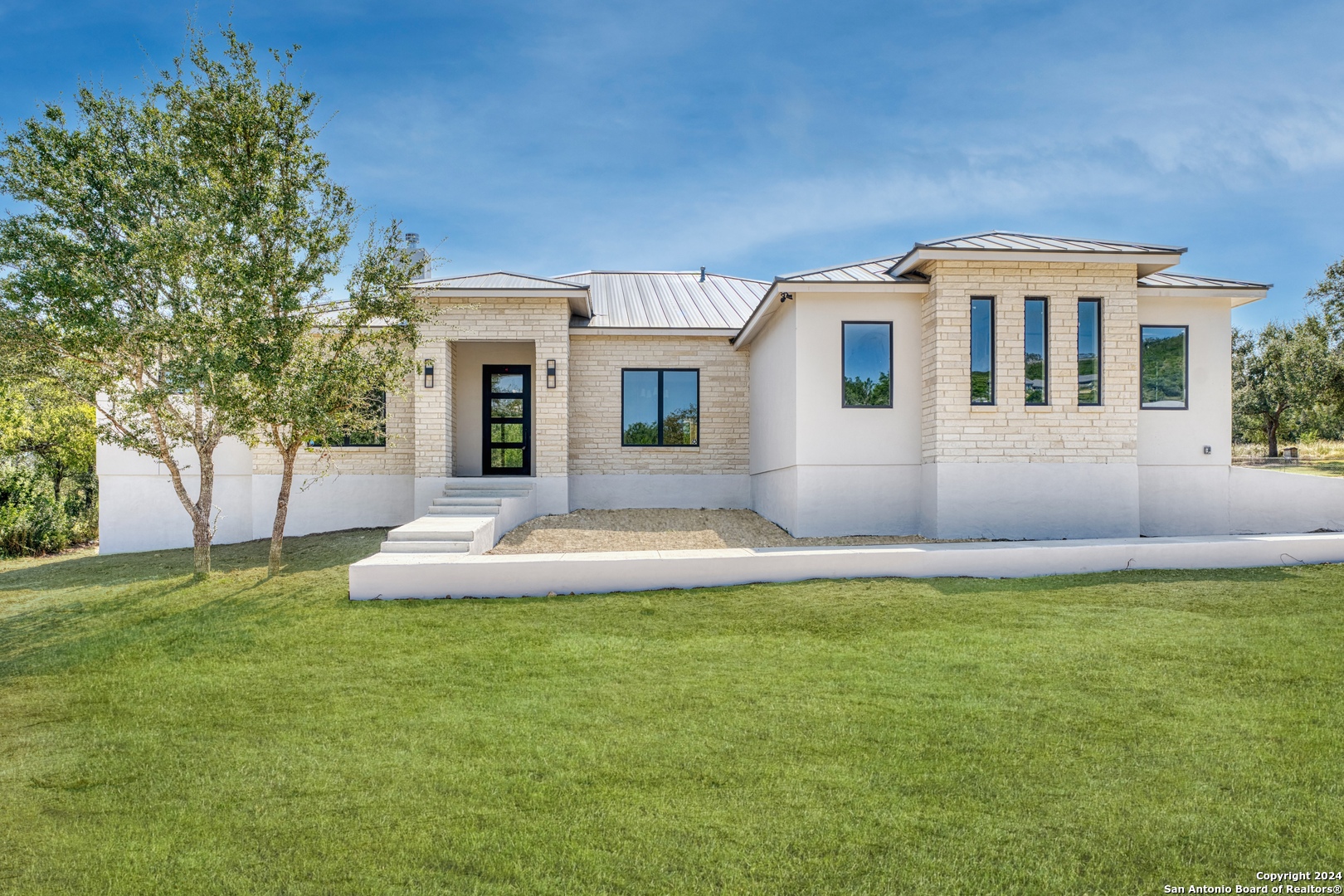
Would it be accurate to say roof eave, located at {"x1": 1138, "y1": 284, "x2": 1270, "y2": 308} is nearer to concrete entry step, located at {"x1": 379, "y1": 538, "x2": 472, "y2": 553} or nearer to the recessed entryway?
concrete entry step, located at {"x1": 379, "y1": 538, "x2": 472, "y2": 553}

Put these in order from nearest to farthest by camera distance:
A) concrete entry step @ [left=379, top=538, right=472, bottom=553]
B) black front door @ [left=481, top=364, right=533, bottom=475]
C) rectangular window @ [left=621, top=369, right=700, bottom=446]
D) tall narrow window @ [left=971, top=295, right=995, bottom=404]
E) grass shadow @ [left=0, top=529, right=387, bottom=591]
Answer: concrete entry step @ [left=379, top=538, right=472, bottom=553] → grass shadow @ [left=0, top=529, right=387, bottom=591] → tall narrow window @ [left=971, top=295, right=995, bottom=404] → rectangular window @ [left=621, top=369, right=700, bottom=446] → black front door @ [left=481, top=364, right=533, bottom=475]

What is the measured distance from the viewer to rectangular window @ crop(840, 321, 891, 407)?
38.9 ft

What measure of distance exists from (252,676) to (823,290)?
9.03m

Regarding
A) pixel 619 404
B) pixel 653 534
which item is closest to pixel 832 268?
pixel 653 534

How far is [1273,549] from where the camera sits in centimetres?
901

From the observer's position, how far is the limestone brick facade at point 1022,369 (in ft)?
36.5

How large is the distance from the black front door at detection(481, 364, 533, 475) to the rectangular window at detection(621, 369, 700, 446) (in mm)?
2202

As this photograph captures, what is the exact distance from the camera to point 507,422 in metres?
16.3

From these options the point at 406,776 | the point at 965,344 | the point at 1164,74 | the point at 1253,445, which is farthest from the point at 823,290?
the point at 1253,445

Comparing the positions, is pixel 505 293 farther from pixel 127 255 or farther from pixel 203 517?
pixel 203 517

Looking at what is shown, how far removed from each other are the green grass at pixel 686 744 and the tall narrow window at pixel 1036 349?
14.3ft

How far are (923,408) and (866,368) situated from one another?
1.08m

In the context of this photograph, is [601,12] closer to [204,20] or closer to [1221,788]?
[204,20]

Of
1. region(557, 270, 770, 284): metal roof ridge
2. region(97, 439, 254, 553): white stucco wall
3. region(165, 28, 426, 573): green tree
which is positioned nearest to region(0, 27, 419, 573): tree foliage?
region(165, 28, 426, 573): green tree
